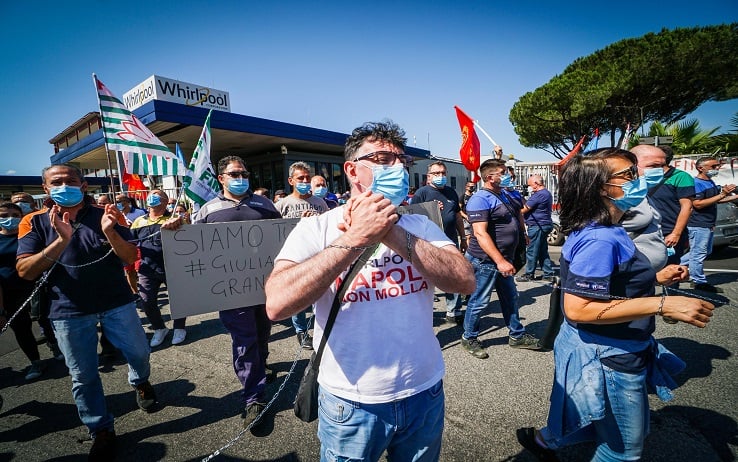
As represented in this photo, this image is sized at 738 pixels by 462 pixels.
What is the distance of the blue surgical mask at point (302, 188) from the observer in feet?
13.6

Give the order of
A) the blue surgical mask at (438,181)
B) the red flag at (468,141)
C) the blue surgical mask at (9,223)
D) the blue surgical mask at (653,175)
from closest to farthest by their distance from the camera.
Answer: the blue surgical mask at (653,175)
the blue surgical mask at (9,223)
the blue surgical mask at (438,181)
the red flag at (468,141)

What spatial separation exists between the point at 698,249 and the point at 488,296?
167 inches

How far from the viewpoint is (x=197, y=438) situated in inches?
98.9

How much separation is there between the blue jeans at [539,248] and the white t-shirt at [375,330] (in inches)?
214

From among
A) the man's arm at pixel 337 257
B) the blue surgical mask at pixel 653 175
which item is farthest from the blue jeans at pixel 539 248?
the man's arm at pixel 337 257

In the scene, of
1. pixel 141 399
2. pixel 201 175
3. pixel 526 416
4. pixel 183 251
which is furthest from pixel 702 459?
pixel 201 175

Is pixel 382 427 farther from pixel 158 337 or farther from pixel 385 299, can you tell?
pixel 158 337

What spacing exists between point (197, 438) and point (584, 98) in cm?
2358

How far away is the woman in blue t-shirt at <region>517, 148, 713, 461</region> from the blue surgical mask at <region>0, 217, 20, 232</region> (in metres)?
5.91

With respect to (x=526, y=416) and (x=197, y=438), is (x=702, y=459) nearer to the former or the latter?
(x=526, y=416)

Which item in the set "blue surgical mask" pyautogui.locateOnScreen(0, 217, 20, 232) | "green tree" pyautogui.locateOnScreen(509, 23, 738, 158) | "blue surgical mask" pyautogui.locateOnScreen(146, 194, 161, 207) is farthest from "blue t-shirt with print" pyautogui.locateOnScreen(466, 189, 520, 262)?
"green tree" pyautogui.locateOnScreen(509, 23, 738, 158)

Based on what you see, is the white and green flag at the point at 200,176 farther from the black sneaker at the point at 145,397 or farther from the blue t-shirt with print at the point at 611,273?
the blue t-shirt with print at the point at 611,273

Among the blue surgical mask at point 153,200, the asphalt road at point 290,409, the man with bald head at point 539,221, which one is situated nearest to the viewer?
the asphalt road at point 290,409

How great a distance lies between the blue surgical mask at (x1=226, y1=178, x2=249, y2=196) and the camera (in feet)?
9.78
